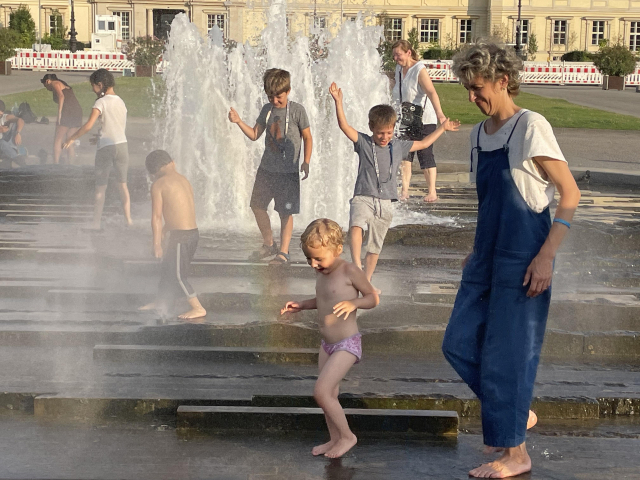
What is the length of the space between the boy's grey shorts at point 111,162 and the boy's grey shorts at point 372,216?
3.82m

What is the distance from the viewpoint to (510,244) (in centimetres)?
412

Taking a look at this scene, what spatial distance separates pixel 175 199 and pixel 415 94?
5.22m

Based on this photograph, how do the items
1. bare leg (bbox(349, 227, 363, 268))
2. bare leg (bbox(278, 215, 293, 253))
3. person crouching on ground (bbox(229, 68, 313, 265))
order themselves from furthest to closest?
bare leg (bbox(278, 215, 293, 253))
person crouching on ground (bbox(229, 68, 313, 265))
bare leg (bbox(349, 227, 363, 268))

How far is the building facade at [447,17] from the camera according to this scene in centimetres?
7444

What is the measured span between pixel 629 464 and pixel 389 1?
74102mm

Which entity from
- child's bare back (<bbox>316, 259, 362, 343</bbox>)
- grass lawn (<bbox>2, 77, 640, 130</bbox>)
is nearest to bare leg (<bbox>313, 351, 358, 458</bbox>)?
child's bare back (<bbox>316, 259, 362, 343</bbox>)

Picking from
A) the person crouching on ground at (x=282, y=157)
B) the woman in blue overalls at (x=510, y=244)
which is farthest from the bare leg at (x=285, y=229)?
the woman in blue overalls at (x=510, y=244)

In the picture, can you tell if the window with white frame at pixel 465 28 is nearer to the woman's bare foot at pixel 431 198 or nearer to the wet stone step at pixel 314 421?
the woman's bare foot at pixel 431 198

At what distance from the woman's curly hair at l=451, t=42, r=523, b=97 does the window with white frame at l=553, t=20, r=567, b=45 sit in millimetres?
73789

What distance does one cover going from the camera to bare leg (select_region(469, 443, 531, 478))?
414 centimetres

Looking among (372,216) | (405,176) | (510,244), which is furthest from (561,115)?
(510,244)

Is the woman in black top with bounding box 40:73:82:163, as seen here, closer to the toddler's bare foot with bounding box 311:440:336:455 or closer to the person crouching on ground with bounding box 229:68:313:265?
the person crouching on ground with bounding box 229:68:313:265

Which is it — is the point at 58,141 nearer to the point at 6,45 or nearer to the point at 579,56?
the point at 6,45

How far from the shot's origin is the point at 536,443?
4.65 meters
